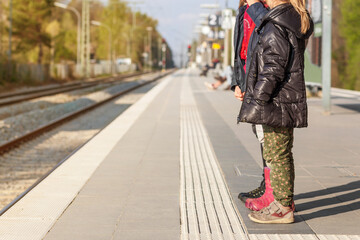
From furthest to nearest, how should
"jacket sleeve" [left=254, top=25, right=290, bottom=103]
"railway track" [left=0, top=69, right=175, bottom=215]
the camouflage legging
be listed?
1. "railway track" [left=0, top=69, right=175, bottom=215]
2. the camouflage legging
3. "jacket sleeve" [left=254, top=25, right=290, bottom=103]

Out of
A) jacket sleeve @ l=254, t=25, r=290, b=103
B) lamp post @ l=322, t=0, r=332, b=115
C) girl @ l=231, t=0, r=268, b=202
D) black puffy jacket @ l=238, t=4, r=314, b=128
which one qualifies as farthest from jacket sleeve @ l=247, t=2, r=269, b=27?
lamp post @ l=322, t=0, r=332, b=115

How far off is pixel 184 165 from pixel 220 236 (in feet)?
10.9

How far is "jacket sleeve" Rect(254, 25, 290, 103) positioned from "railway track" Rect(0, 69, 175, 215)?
8.00 feet

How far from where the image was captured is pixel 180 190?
6.14 meters

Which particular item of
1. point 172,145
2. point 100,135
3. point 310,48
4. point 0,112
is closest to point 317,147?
point 172,145

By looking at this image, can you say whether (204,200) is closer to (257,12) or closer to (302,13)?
(257,12)

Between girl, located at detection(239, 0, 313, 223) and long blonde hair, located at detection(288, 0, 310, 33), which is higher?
long blonde hair, located at detection(288, 0, 310, 33)

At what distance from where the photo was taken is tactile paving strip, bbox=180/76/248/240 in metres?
4.60

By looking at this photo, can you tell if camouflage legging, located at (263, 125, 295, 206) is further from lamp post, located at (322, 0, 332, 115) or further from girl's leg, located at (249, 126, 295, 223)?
lamp post, located at (322, 0, 332, 115)

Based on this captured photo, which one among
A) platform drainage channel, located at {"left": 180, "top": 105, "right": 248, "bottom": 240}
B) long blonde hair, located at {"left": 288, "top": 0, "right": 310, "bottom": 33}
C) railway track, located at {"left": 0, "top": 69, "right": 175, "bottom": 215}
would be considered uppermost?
long blonde hair, located at {"left": 288, "top": 0, "right": 310, "bottom": 33}

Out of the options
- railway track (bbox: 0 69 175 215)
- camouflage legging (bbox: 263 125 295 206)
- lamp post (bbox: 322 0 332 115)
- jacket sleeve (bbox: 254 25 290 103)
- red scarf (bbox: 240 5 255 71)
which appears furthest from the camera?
lamp post (bbox: 322 0 332 115)

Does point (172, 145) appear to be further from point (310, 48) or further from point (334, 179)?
point (310, 48)

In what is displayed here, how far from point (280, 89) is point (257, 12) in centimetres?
66

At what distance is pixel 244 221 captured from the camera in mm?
4930
